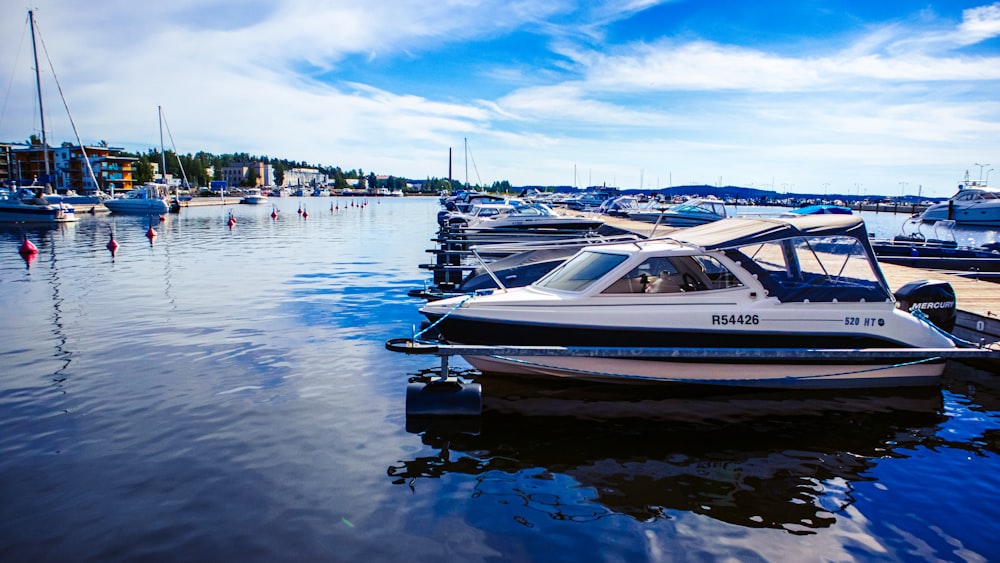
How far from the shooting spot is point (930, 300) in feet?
32.0

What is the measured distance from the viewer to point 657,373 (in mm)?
8922

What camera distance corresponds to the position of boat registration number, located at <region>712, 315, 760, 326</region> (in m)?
8.61

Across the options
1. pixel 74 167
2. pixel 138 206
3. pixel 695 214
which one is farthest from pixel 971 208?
pixel 74 167

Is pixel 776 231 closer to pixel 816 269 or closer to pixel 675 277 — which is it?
pixel 816 269

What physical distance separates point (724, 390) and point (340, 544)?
253 inches

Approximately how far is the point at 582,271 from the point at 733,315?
2.34m

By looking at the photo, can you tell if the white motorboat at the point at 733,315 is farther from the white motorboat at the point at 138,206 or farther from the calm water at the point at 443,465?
the white motorboat at the point at 138,206

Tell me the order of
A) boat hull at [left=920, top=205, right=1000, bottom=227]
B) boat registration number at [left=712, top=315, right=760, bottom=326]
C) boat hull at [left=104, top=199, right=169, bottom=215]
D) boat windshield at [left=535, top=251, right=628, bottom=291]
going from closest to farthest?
1. boat registration number at [left=712, top=315, right=760, bottom=326]
2. boat windshield at [left=535, top=251, right=628, bottom=291]
3. boat hull at [left=920, top=205, right=1000, bottom=227]
4. boat hull at [left=104, top=199, right=169, bottom=215]

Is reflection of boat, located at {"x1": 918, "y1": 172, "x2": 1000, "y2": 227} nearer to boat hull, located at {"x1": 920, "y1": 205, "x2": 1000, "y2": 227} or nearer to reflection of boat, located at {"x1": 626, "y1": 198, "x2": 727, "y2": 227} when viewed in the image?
boat hull, located at {"x1": 920, "y1": 205, "x2": 1000, "y2": 227}

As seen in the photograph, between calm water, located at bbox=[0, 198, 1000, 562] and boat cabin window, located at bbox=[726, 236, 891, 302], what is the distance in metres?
1.71

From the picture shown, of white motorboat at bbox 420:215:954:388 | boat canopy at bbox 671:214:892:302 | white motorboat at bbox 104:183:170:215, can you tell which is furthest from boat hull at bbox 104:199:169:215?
boat canopy at bbox 671:214:892:302

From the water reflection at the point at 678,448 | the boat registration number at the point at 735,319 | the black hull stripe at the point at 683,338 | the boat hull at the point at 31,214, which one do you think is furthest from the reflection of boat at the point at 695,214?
the boat hull at the point at 31,214

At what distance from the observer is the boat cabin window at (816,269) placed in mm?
8750

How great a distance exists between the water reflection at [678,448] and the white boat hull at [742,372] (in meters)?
0.32
